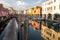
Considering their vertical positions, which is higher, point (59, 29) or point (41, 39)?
point (59, 29)

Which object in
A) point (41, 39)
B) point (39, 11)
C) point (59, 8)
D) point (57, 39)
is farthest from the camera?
point (39, 11)

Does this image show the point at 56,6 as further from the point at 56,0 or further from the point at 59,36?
the point at 59,36

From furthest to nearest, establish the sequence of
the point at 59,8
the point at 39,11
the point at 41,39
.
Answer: the point at 39,11 → the point at 59,8 → the point at 41,39

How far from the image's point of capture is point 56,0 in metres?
19.7

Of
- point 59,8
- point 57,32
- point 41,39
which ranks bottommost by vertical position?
point 41,39

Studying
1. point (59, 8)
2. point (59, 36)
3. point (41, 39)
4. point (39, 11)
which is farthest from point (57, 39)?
point (39, 11)

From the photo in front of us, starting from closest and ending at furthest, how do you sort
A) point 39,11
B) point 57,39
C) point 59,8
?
point 57,39
point 59,8
point 39,11

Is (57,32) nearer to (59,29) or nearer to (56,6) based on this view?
(59,29)

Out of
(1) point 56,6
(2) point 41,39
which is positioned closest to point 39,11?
(1) point 56,6

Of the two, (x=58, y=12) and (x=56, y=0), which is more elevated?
(x=56, y=0)

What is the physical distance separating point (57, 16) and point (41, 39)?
7851 mm

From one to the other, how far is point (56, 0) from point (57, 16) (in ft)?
6.81

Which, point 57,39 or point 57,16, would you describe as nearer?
point 57,39

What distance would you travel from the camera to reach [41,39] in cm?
1184
